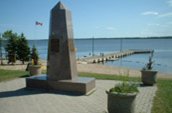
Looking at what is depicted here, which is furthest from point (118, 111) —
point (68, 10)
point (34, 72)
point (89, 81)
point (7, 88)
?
point (34, 72)

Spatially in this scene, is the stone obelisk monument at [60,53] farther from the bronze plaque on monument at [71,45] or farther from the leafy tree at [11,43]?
the leafy tree at [11,43]

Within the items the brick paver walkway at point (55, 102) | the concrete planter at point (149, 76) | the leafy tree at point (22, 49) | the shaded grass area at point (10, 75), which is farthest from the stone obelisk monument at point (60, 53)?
the leafy tree at point (22, 49)

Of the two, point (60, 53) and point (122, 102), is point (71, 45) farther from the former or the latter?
point (122, 102)

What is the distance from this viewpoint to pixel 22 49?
81.0 ft

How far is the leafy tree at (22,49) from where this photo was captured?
2458 cm

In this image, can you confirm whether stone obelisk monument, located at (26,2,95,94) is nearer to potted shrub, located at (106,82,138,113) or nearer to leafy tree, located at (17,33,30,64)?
potted shrub, located at (106,82,138,113)

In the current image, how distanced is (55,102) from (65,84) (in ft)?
5.03

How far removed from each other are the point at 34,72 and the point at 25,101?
18.6ft

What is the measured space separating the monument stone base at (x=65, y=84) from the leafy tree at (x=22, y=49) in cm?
1562

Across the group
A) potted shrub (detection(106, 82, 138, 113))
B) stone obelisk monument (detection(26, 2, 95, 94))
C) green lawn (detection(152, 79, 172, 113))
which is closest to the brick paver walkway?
green lawn (detection(152, 79, 172, 113))

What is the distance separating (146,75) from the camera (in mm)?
10836

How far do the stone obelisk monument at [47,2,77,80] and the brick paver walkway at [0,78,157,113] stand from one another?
1.03 meters

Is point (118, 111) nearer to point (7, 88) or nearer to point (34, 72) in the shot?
point (7, 88)

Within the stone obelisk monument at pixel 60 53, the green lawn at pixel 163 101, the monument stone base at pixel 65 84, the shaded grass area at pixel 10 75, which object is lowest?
the green lawn at pixel 163 101
